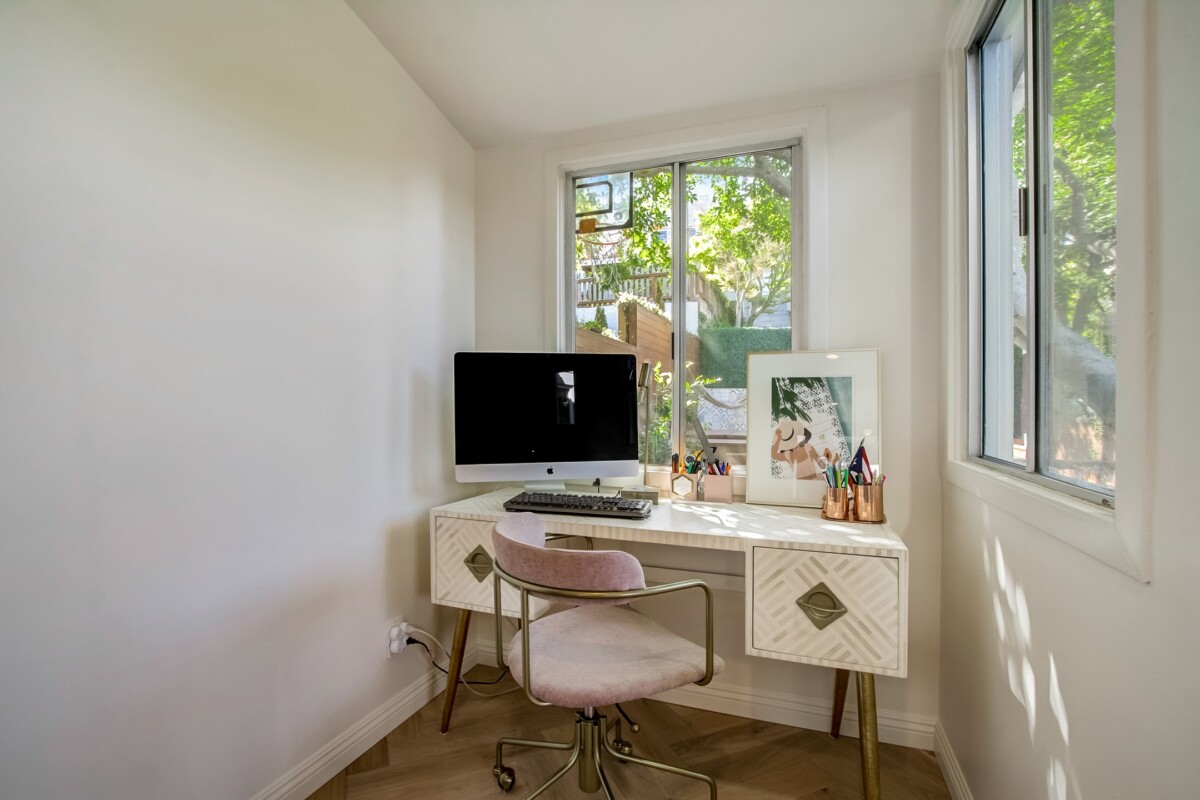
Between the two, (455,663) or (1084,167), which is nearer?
(1084,167)

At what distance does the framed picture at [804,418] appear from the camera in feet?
6.26

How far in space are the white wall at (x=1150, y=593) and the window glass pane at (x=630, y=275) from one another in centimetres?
140

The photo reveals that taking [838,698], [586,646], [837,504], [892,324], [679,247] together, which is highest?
[679,247]

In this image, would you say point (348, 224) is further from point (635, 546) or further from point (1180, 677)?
point (1180, 677)

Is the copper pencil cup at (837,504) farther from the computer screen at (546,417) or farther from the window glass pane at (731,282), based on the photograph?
the computer screen at (546,417)

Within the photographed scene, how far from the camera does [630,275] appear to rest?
2.37 m

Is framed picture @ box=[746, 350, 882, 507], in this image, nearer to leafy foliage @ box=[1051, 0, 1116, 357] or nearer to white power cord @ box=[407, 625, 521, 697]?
leafy foliage @ box=[1051, 0, 1116, 357]

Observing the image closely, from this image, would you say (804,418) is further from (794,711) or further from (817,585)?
(794,711)

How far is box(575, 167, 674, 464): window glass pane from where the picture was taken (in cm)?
230

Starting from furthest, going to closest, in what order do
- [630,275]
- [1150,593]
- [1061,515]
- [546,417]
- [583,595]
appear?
[630,275]
[546,417]
[583,595]
[1061,515]
[1150,593]

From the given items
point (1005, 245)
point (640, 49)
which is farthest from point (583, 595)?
point (640, 49)

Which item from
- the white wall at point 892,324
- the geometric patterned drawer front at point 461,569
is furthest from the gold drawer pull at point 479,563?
the white wall at point 892,324

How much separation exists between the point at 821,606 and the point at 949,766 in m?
0.82

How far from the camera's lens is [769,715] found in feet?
6.57
